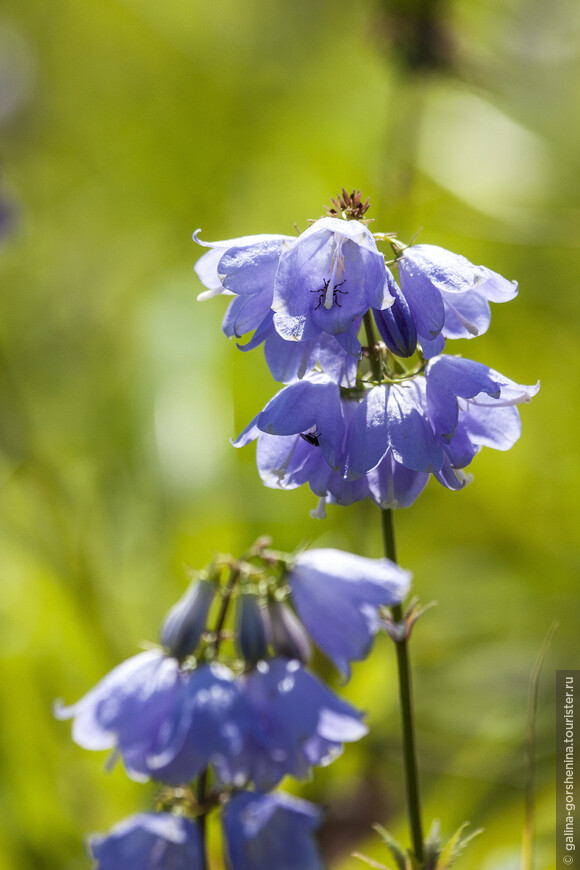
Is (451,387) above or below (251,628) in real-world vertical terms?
above

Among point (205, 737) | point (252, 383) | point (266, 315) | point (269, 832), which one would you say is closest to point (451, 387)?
point (266, 315)

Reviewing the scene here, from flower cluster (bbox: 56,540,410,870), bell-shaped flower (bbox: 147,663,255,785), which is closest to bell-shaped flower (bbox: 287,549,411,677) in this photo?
flower cluster (bbox: 56,540,410,870)

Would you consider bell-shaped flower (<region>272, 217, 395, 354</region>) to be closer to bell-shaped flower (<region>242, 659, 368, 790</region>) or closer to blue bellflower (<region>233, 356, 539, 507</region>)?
blue bellflower (<region>233, 356, 539, 507</region>)

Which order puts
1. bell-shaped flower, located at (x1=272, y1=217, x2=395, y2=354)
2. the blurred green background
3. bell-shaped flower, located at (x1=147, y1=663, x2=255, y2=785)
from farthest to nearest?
the blurred green background < bell-shaped flower, located at (x1=147, y1=663, x2=255, y2=785) < bell-shaped flower, located at (x1=272, y1=217, x2=395, y2=354)

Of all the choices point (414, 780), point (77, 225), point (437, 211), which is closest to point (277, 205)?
point (437, 211)

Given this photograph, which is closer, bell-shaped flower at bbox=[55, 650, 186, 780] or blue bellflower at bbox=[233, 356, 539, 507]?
blue bellflower at bbox=[233, 356, 539, 507]

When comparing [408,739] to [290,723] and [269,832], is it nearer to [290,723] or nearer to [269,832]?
[290,723]

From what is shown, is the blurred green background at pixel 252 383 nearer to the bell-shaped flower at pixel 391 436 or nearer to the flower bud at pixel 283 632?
the flower bud at pixel 283 632
